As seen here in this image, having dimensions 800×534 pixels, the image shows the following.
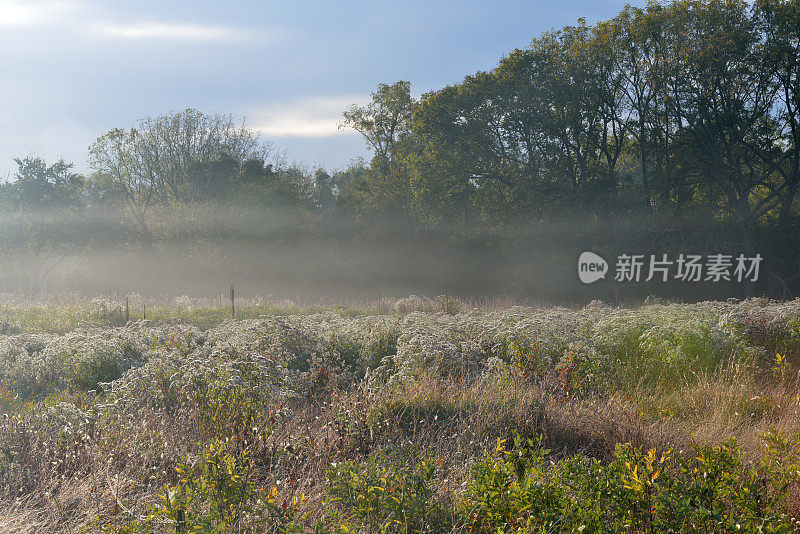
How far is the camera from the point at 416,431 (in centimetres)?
469

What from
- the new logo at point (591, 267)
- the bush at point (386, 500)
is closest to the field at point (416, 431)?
the bush at point (386, 500)

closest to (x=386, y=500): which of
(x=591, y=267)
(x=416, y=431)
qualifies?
(x=416, y=431)

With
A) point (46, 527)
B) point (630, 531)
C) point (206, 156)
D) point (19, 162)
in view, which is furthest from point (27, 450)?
point (19, 162)

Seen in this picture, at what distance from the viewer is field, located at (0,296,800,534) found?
2.99 meters

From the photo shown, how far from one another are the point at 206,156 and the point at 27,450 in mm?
32852

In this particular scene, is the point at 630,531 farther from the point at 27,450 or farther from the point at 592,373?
the point at 27,450

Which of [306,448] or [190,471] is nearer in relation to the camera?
[190,471]

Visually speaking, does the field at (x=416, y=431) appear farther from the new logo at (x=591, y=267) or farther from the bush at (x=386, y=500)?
the new logo at (x=591, y=267)

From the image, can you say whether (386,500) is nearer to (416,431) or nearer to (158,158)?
(416,431)

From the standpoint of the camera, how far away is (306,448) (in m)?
4.10

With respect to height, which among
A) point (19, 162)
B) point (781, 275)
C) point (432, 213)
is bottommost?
point (781, 275)

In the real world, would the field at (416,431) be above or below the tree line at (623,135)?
below

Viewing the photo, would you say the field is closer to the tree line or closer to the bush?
the bush

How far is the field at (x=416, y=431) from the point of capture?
118 inches
